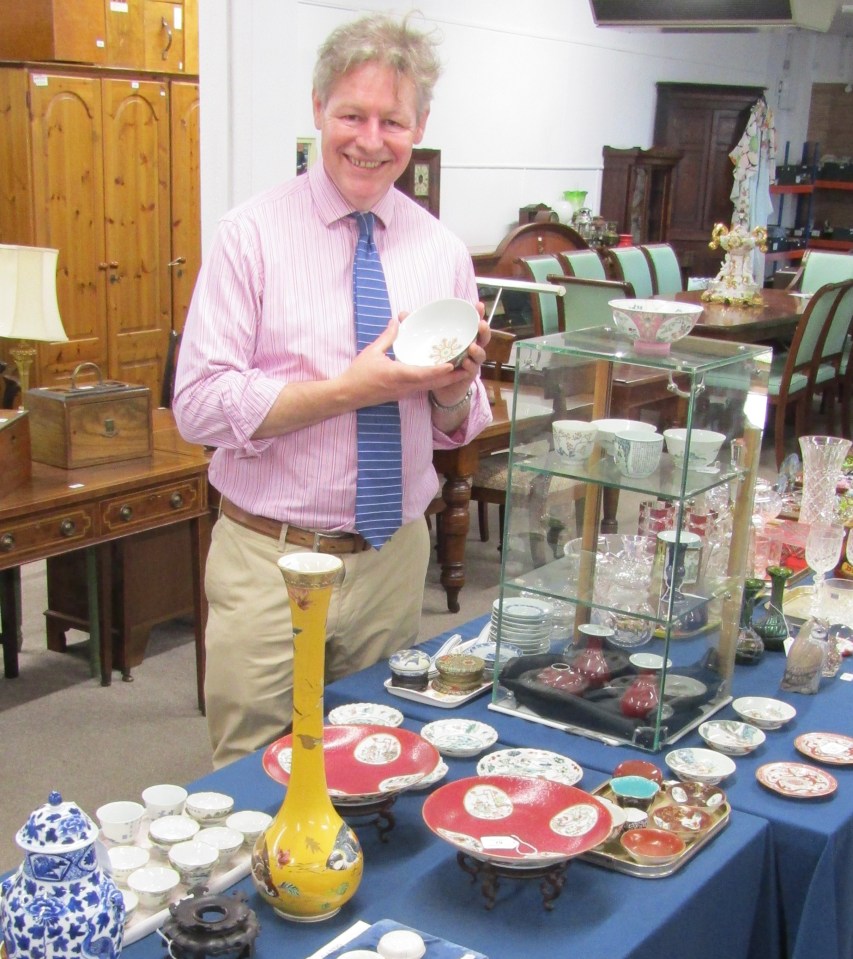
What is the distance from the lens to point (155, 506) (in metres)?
3.21

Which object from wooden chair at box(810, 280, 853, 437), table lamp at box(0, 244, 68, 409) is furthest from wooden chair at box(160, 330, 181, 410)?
wooden chair at box(810, 280, 853, 437)

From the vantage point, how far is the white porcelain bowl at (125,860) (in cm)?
133

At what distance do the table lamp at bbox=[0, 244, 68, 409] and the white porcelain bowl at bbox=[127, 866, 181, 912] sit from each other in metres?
2.23

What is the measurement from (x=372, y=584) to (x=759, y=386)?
69 cm

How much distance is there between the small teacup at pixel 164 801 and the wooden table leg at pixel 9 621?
2.30 m

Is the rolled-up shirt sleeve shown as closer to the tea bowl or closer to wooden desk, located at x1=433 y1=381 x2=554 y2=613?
the tea bowl

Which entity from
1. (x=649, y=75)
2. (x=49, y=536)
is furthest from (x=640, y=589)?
(x=649, y=75)

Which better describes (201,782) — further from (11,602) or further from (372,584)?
(11,602)

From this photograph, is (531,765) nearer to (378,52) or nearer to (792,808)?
(792,808)

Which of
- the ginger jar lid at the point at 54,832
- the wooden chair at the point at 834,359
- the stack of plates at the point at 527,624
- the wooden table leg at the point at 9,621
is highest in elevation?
the ginger jar lid at the point at 54,832

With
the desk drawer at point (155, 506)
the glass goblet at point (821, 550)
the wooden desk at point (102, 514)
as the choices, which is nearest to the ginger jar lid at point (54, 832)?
the glass goblet at point (821, 550)

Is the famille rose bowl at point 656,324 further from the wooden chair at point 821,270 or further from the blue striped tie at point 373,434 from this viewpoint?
the wooden chair at point 821,270

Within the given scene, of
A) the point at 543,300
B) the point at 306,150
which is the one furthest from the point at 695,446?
the point at 306,150

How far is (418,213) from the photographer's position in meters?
2.02
